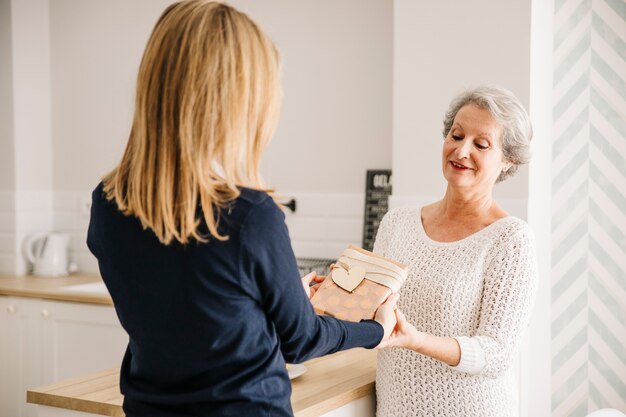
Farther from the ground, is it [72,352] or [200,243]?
[200,243]

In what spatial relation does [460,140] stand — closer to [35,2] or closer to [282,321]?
[282,321]

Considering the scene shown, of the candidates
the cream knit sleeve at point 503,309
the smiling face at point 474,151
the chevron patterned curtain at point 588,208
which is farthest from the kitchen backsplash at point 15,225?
the cream knit sleeve at point 503,309

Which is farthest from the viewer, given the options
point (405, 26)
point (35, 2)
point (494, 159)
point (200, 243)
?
point (35, 2)

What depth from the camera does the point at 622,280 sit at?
2.78 metres

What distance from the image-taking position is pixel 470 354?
5.02 feet

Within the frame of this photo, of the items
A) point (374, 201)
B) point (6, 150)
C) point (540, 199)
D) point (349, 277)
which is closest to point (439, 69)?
point (540, 199)

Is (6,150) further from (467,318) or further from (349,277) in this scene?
(467,318)

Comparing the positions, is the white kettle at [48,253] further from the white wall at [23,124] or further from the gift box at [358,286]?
the gift box at [358,286]

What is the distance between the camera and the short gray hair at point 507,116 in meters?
1.67

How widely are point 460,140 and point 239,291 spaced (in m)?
0.86

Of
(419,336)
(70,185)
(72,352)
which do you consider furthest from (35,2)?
(419,336)

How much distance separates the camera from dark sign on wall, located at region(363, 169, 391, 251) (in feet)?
9.83

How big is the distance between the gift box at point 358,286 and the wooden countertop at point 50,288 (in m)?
1.67

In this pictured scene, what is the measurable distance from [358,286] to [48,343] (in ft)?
6.99
